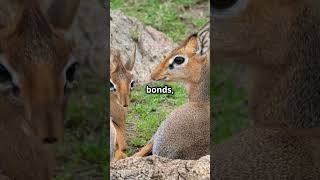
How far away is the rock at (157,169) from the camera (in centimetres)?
222

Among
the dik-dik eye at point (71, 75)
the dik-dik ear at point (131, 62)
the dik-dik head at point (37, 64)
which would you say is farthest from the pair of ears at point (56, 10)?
the dik-dik ear at point (131, 62)

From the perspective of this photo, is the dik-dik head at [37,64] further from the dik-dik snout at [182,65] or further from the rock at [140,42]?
the dik-dik snout at [182,65]

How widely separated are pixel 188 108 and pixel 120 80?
22cm

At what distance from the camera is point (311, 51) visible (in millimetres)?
2248

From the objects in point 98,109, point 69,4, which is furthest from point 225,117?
point 69,4

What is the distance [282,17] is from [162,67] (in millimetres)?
378

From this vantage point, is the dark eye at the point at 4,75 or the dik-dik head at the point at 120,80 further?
the dik-dik head at the point at 120,80

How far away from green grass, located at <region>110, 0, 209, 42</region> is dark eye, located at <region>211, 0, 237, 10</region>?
8cm

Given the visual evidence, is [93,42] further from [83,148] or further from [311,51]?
[311,51]

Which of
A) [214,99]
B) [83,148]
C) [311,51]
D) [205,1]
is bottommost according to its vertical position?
[83,148]

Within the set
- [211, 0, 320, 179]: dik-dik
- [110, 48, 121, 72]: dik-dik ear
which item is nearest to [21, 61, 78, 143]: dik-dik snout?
[110, 48, 121, 72]: dik-dik ear

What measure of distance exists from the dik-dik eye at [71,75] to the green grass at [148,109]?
0.59 feet

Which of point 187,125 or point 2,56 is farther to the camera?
point 187,125

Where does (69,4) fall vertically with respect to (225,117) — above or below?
above
